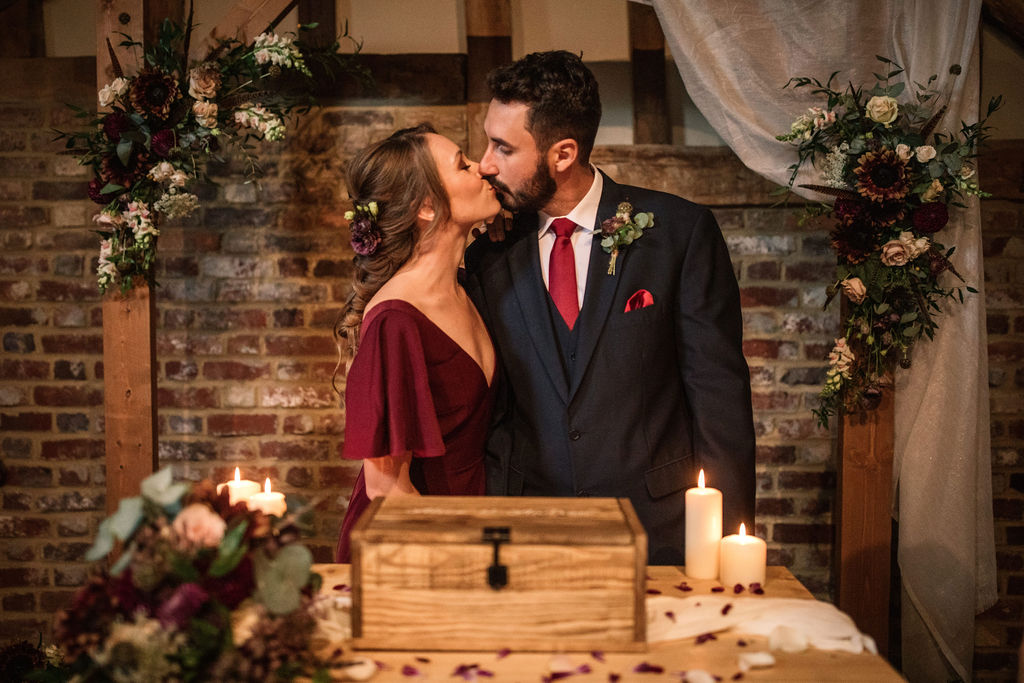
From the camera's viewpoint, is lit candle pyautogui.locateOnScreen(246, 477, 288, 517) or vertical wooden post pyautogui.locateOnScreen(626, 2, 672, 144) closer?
lit candle pyautogui.locateOnScreen(246, 477, 288, 517)

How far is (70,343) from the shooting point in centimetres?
311

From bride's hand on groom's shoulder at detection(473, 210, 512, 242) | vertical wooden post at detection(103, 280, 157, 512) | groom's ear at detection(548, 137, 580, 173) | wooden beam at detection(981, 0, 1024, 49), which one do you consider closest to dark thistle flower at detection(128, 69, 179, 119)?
vertical wooden post at detection(103, 280, 157, 512)

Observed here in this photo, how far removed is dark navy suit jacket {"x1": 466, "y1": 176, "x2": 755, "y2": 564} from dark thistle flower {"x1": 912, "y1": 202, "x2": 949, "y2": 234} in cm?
59

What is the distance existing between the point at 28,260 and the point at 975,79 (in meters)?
3.21

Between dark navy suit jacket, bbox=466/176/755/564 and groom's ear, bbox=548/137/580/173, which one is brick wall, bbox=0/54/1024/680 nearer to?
groom's ear, bbox=548/137/580/173

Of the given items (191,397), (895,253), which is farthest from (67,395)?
(895,253)

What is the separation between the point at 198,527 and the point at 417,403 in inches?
30.9

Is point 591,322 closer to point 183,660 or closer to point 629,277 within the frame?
point 629,277

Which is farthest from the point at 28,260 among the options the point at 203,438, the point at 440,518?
the point at 440,518

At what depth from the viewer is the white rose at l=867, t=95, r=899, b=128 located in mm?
2227

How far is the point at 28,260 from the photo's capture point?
3098 mm

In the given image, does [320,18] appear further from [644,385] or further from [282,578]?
[282,578]

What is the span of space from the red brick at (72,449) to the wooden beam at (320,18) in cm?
170

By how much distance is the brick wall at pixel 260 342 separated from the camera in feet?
9.95
